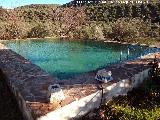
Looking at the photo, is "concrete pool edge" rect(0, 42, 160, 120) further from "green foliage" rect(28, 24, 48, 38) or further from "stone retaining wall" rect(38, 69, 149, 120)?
"green foliage" rect(28, 24, 48, 38)

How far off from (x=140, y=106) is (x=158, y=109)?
0.76m

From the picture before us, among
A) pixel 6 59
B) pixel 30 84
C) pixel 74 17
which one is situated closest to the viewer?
pixel 30 84

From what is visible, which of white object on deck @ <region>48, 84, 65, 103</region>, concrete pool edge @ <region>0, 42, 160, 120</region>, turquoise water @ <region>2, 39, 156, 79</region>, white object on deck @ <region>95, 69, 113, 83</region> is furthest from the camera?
turquoise water @ <region>2, 39, 156, 79</region>

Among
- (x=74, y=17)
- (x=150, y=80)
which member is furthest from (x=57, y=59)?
(x=74, y=17)

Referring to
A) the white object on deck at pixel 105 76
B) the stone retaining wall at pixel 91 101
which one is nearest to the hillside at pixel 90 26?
the stone retaining wall at pixel 91 101

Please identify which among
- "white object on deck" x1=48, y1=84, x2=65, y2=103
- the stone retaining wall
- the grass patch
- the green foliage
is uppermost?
the green foliage

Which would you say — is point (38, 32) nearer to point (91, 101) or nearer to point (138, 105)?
point (91, 101)

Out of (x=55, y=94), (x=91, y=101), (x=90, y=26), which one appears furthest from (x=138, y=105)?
(x=90, y=26)

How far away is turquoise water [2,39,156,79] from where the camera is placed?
17.5m

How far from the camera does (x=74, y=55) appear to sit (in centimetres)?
2211

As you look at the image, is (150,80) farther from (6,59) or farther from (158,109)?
(6,59)

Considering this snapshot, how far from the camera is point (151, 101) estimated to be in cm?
1170

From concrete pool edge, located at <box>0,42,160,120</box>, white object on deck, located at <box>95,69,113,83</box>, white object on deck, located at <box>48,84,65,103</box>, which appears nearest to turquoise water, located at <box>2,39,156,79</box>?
concrete pool edge, located at <box>0,42,160,120</box>

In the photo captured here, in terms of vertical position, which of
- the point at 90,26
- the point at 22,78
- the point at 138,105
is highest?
the point at 90,26
